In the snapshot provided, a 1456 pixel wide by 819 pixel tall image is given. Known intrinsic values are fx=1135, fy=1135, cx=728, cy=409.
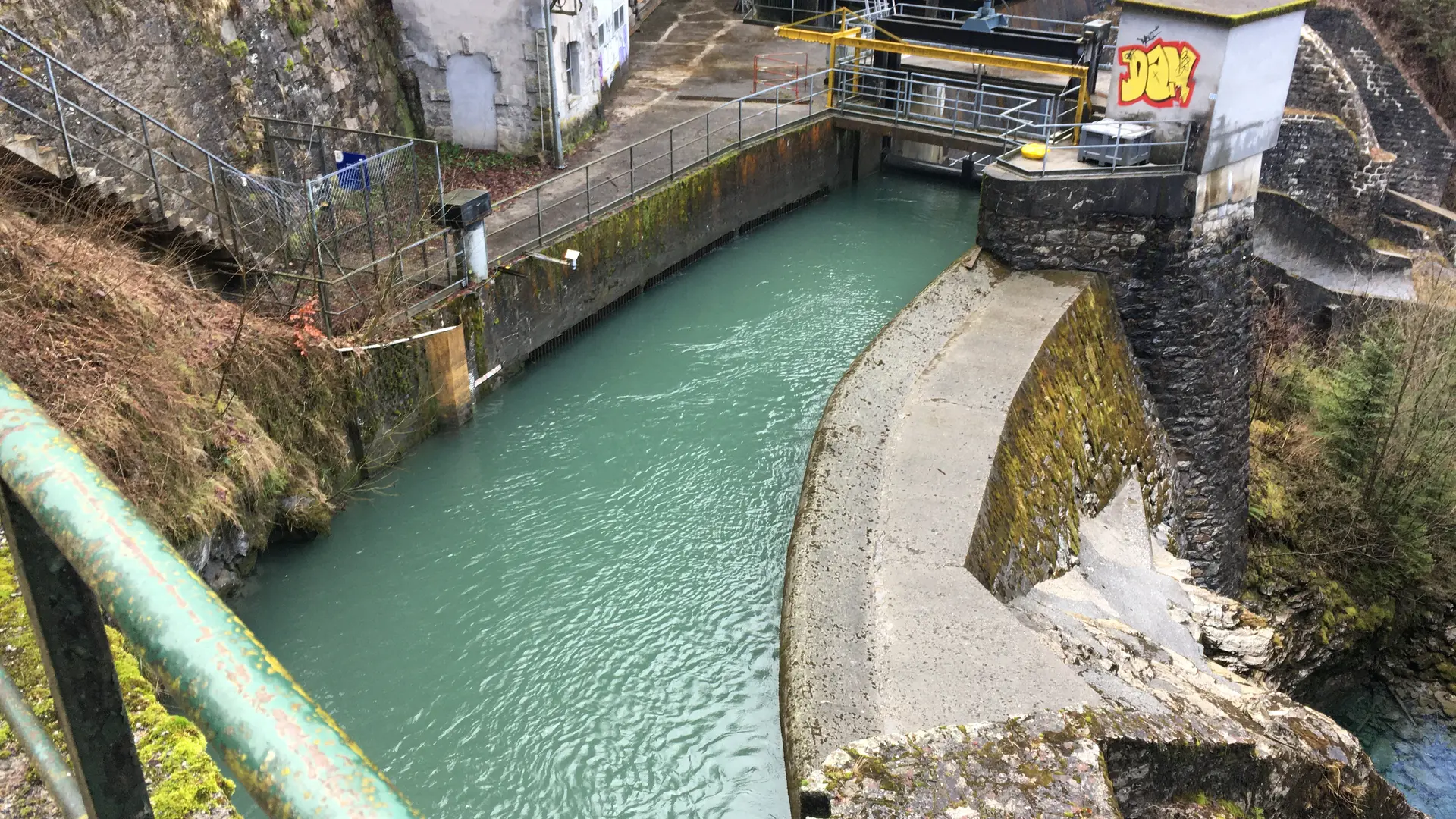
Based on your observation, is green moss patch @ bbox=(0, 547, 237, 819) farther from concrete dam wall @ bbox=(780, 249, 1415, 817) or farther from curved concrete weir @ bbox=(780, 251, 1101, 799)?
curved concrete weir @ bbox=(780, 251, 1101, 799)

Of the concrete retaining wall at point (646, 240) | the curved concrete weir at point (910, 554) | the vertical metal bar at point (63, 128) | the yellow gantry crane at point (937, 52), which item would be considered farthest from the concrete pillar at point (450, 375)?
the yellow gantry crane at point (937, 52)

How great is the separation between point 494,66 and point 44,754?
615 inches

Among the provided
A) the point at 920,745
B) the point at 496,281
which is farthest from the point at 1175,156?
the point at 920,745

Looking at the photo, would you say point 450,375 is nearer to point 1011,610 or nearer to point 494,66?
point 494,66

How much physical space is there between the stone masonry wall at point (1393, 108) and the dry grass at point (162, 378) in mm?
23208

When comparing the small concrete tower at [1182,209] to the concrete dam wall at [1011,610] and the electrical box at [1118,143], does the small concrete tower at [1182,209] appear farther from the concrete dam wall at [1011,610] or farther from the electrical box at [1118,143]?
the concrete dam wall at [1011,610]

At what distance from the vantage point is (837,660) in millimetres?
6770

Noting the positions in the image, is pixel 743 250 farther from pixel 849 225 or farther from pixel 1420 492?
pixel 1420 492

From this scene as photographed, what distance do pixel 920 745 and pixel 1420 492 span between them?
12.0 metres

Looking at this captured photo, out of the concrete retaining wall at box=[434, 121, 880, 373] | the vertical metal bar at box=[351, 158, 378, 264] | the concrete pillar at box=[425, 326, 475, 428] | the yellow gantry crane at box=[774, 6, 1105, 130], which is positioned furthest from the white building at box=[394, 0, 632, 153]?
the concrete pillar at box=[425, 326, 475, 428]

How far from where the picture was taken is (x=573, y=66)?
1631 centimetres

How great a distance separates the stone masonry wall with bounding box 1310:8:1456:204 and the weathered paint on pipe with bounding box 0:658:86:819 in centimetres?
2804

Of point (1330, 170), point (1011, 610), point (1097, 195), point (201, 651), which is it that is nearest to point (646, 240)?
point (1097, 195)

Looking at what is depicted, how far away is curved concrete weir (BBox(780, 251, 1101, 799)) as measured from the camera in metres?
6.42
